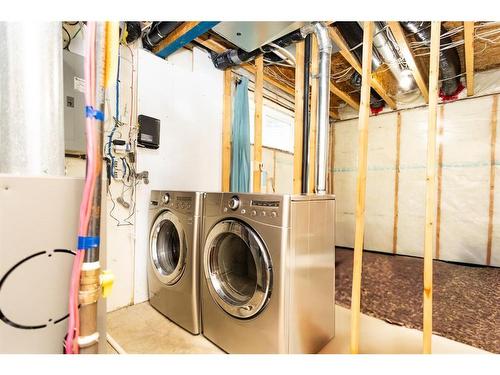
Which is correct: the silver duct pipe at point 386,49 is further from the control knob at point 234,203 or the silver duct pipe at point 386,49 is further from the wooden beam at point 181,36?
the control knob at point 234,203

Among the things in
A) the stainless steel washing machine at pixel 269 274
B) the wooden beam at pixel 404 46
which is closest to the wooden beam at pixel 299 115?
the stainless steel washing machine at pixel 269 274

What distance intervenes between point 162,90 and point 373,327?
105 inches

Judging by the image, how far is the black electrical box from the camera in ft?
6.66

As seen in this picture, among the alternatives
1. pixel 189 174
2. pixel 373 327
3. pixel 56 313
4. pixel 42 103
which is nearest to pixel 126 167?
pixel 189 174

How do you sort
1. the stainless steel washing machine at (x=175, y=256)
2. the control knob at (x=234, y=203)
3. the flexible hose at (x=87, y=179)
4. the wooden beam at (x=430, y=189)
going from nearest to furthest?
the flexible hose at (x=87, y=179), the wooden beam at (x=430, y=189), the control knob at (x=234, y=203), the stainless steel washing machine at (x=175, y=256)

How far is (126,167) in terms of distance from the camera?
1979mm

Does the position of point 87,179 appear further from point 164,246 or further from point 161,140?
point 161,140

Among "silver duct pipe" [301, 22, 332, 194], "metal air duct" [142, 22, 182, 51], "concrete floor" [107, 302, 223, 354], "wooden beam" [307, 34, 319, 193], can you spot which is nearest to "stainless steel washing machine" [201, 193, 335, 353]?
"concrete floor" [107, 302, 223, 354]

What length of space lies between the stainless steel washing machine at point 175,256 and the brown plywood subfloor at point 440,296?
1351 millimetres

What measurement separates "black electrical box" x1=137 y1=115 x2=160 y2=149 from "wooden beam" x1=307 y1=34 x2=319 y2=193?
4.51 ft

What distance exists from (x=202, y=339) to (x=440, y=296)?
2.19 meters

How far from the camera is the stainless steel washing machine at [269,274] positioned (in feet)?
4.06

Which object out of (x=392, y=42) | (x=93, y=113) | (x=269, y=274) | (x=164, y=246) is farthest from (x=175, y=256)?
(x=392, y=42)

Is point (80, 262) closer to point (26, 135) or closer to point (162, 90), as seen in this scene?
point (26, 135)
